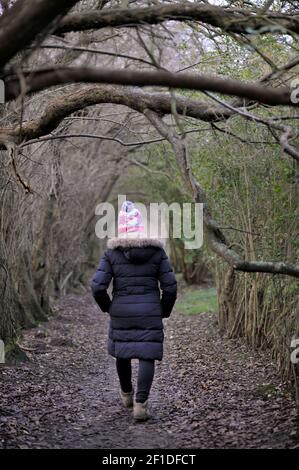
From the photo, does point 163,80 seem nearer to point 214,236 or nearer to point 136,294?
point 214,236

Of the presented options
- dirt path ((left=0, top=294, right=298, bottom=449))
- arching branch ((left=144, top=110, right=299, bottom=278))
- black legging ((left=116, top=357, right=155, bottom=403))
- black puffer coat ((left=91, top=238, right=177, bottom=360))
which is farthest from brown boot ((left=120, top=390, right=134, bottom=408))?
arching branch ((left=144, top=110, right=299, bottom=278))

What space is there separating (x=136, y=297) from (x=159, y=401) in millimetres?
1381

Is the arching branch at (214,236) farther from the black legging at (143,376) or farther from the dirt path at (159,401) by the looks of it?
the black legging at (143,376)

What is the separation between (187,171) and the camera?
16.9ft

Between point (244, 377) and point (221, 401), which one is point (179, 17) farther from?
point (244, 377)

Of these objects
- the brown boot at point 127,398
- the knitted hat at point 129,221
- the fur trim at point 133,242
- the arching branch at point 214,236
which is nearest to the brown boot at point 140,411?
the brown boot at point 127,398

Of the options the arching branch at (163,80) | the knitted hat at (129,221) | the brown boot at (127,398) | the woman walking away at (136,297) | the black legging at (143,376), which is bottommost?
the brown boot at (127,398)

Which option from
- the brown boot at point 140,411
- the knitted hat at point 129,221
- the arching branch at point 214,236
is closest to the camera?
the arching branch at point 214,236

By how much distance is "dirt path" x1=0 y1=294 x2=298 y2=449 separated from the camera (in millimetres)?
5191

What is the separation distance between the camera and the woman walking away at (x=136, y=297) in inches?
226

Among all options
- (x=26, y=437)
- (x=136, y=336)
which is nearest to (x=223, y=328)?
(x=136, y=336)

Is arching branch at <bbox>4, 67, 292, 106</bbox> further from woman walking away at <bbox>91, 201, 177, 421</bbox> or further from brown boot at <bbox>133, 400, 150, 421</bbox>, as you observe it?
brown boot at <bbox>133, 400, 150, 421</bbox>

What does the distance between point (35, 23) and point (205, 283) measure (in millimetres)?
16171
